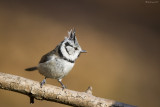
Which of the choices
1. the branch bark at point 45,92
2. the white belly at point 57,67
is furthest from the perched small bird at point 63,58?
the branch bark at point 45,92

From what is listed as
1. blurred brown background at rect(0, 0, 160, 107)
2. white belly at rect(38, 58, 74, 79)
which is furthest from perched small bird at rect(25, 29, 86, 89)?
blurred brown background at rect(0, 0, 160, 107)

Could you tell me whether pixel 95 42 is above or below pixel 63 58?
above

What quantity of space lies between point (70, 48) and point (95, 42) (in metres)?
1.34

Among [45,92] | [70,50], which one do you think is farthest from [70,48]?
[45,92]

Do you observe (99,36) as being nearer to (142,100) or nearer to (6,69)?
(142,100)

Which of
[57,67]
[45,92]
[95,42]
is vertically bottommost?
[45,92]

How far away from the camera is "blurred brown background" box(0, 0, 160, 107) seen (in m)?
2.88

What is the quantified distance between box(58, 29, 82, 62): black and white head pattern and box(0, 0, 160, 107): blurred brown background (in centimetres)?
111

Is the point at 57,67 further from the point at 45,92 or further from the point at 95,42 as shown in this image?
the point at 95,42

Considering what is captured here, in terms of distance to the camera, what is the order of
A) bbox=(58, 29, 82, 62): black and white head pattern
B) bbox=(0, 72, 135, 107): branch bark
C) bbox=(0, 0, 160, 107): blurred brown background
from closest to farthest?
1. bbox=(0, 72, 135, 107): branch bark
2. bbox=(58, 29, 82, 62): black and white head pattern
3. bbox=(0, 0, 160, 107): blurred brown background

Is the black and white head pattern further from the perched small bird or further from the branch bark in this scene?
the branch bark

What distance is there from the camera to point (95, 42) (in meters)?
3.05

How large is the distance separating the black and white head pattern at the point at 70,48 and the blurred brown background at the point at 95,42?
1.11 metres


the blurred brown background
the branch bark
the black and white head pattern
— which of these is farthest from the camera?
the blurred brown background
